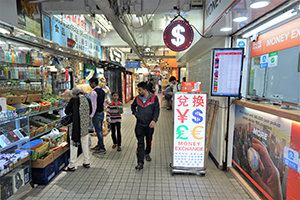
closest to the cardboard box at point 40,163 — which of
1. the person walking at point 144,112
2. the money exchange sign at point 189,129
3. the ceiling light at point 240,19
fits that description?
the person walking at point 144,112

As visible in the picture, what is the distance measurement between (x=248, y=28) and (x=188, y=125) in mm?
1964

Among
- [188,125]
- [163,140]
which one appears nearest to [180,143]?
[188,125]

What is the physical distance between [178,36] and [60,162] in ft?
11.3

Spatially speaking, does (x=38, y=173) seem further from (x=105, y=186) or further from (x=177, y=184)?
(x=177, y=184)

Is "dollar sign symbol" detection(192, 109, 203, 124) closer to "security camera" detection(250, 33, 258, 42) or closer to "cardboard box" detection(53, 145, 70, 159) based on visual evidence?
"security camera" detection(250, 33, 258, 42)

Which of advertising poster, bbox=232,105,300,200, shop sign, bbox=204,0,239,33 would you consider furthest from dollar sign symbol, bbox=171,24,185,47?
advertising poster, bbox=232,105,300,200

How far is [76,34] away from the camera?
5.27 meters

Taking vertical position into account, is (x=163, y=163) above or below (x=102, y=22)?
below

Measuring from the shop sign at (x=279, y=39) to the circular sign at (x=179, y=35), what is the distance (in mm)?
1168

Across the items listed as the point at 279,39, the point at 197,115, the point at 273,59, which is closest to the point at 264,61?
the point at 273,59

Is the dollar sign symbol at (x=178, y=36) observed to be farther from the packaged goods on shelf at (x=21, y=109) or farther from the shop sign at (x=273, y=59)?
the packaged goods on shelf at (x=21, y=109)

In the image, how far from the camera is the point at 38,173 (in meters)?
3.03

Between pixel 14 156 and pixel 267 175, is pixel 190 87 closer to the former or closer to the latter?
pixel 267 175

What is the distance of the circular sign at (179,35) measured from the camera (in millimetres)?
3381
